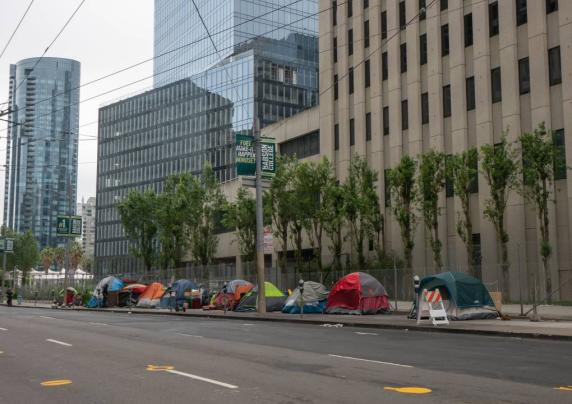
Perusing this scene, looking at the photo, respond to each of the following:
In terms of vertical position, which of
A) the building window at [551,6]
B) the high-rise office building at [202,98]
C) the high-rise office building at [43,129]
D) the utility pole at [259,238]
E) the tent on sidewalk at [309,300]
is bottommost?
the tent on sidewalk at [309,300]

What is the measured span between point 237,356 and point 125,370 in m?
2.69

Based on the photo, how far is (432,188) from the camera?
33.4 m

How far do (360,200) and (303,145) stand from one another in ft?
51.5

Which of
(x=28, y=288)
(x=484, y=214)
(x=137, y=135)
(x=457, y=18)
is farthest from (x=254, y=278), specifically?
(x=137, y=135)

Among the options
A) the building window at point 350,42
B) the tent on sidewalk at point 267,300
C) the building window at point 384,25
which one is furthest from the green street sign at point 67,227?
the building window at point 384,25

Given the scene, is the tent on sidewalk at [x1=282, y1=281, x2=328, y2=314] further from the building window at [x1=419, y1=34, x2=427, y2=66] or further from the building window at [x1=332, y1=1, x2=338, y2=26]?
the building window at [x1=332, y1=1, x2=338, y2=26]

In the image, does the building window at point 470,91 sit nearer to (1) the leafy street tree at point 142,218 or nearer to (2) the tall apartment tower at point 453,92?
(2) the tall apartment tower at point 453,92

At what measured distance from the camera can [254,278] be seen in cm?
4344

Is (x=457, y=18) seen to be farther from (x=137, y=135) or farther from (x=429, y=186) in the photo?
(x=137, y=135)

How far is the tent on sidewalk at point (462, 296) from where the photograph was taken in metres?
23.5

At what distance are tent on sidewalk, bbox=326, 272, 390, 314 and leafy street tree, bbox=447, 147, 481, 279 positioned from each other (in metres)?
4.98

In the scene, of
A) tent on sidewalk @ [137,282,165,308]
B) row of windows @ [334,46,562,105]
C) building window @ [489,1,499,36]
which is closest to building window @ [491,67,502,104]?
row of windows @ [334,46,562,105]

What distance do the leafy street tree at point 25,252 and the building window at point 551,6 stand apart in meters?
80.2

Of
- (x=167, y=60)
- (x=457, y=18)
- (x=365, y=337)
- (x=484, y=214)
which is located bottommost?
(x=365, y=337)
